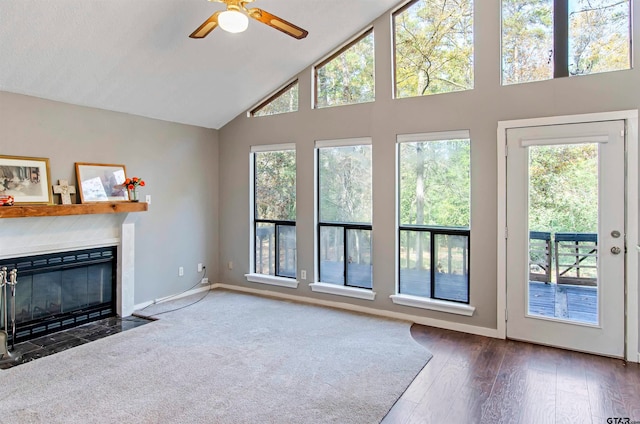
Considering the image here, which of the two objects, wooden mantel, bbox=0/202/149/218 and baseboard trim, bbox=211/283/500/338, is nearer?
wooden mantel, bbox=0/202/149/218

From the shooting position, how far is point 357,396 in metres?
2.66

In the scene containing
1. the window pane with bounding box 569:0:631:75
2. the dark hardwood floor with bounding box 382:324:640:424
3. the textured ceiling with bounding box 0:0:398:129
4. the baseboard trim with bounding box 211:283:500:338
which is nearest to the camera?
the dark hardwood floor with bounding box 382:324:640:424

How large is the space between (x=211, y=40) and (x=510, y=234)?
3495mm

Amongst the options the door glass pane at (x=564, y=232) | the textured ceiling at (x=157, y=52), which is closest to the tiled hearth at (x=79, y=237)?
the textured ceiling at (x=157, y=52)

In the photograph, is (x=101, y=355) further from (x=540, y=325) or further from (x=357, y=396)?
(x=540, y=325)

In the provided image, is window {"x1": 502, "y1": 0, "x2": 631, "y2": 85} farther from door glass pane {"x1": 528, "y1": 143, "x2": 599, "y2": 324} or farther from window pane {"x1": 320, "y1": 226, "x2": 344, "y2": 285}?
window pane {"x1": 320, "y1": 226, "x2": 344, "y2": 285}

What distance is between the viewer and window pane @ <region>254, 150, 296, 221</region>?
5.21m

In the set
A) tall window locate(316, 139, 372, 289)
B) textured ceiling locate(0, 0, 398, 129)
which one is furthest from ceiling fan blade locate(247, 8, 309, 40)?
tall window locate(316, 139, 372, 289)

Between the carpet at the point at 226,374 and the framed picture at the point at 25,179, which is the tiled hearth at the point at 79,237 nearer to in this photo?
the framed picture at the point at 25,179

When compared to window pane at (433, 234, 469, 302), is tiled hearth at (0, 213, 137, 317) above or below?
above

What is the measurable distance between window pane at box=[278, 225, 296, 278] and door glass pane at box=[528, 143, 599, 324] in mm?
2806

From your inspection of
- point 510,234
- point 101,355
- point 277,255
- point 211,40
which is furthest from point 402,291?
point 211,40

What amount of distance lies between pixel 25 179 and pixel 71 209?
463mm

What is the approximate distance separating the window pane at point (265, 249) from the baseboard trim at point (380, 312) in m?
0.31
